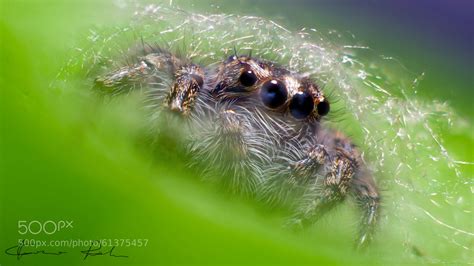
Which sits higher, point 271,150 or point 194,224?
point 271,150

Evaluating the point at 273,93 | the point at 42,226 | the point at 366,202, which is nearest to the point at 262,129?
the point at 273,93

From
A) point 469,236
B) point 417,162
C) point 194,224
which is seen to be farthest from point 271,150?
point 469,236

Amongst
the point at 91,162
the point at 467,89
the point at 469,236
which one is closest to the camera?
the point at 91,162

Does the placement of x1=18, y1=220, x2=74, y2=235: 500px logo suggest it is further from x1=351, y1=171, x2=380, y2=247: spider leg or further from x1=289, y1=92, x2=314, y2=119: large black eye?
x1=351, y1=171, x2=380, y2=247: spider leg

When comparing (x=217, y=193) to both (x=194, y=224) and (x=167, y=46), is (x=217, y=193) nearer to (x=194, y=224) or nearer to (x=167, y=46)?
(x=194, y=224)

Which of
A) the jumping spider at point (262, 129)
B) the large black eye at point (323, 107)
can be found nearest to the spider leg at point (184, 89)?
the jumping spider at point (262, 129)

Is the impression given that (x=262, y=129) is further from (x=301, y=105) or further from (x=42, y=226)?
(x=42, y=226)
